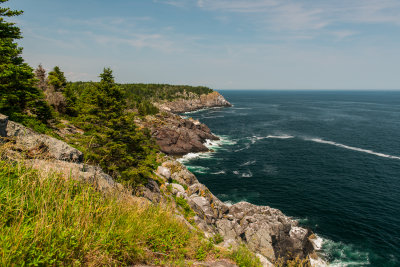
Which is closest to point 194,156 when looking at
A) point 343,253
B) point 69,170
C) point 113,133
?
point 113,133

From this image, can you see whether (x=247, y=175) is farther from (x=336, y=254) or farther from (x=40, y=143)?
(x=40, y=143)

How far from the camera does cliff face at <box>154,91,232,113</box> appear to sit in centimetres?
15212

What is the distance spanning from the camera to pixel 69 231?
399 centimetres

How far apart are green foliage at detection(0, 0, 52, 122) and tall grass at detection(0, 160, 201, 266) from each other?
1513 centimetres

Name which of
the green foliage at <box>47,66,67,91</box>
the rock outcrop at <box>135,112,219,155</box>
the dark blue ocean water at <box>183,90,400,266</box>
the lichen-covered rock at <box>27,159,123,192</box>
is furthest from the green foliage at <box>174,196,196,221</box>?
the green foliage at <box>47,66,67,91</box>

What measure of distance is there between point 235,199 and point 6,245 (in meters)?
34.7

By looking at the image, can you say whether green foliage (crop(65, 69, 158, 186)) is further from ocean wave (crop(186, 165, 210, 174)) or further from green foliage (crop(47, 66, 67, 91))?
green foliage (crop(47, 66, 67, 91))

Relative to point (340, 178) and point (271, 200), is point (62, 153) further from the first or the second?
point (340, 178)

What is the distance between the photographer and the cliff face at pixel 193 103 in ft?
499

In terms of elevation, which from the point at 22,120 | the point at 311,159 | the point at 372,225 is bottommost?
the point at 372,225

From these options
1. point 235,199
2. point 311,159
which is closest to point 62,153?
point 235,199

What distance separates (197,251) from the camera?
6.36 metres

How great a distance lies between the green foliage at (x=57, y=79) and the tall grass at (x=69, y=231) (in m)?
57.5

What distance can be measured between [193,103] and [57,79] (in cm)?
12846
